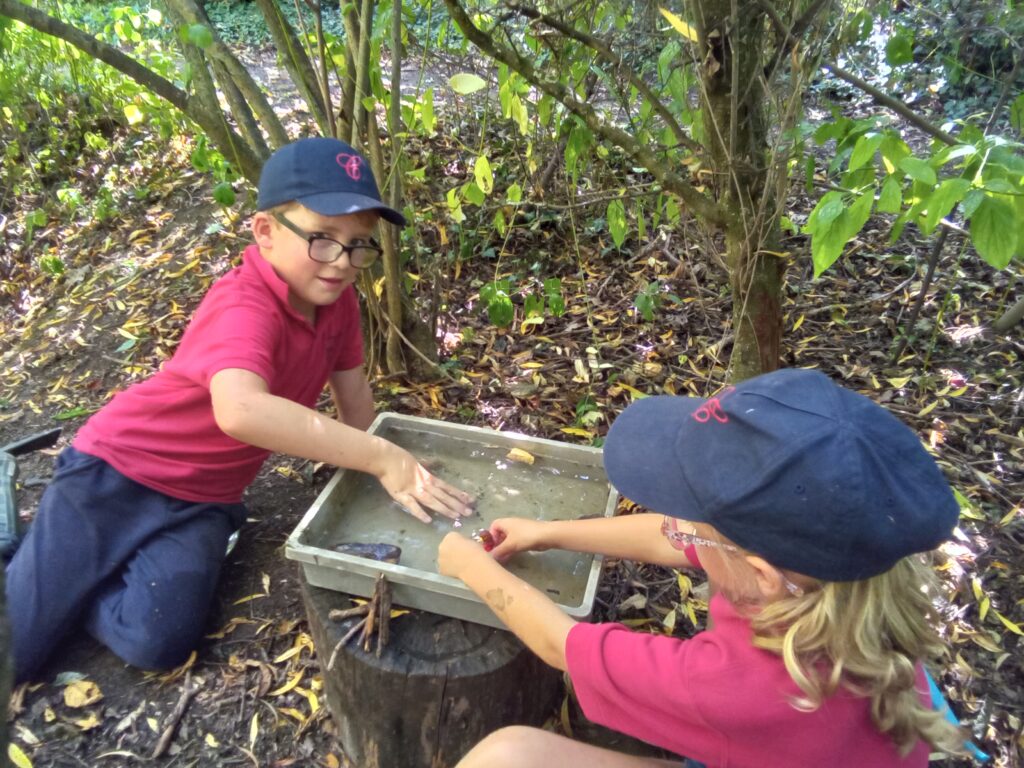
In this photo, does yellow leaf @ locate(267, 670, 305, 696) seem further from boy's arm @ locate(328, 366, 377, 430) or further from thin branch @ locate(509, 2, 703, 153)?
thin branch @ locate(509, 2, 703, 153)

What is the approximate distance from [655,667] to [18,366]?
3.89 m

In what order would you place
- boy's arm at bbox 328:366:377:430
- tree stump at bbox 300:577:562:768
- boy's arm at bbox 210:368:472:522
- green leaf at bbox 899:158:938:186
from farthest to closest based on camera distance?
1. boy's arm at bbox 328:366:377:430
2. boy's arm at bbox 210:368:472:522
3. tree stump at bbox 300:577:562:768
4. green leaf at bbox 899:158:938:186

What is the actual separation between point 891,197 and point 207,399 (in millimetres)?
1815

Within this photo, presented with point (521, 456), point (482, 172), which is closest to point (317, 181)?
point (482, 172)

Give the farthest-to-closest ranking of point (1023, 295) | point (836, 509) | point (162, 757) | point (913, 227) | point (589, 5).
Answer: point (913, 227)
point (1023, 295)
point (589, 5)
point (162, 757)
point (836, 509)

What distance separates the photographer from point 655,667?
3.87 ft

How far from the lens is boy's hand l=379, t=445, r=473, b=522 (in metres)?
1.81

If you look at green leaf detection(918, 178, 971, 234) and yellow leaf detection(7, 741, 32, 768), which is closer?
green leaf detection(918, 178, 971, 234)

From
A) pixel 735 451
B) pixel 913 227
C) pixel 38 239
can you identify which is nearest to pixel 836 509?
pixel 735 451

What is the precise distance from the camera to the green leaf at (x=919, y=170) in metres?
1.26

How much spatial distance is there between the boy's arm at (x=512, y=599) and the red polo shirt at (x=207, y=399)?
726 mm

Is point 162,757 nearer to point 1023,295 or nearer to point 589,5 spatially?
point 589,5

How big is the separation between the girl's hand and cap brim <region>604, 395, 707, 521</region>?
38 cm

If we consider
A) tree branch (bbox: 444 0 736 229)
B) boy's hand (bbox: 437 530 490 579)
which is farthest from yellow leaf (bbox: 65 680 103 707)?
tree branch (bbox: 444 0 736 229)
